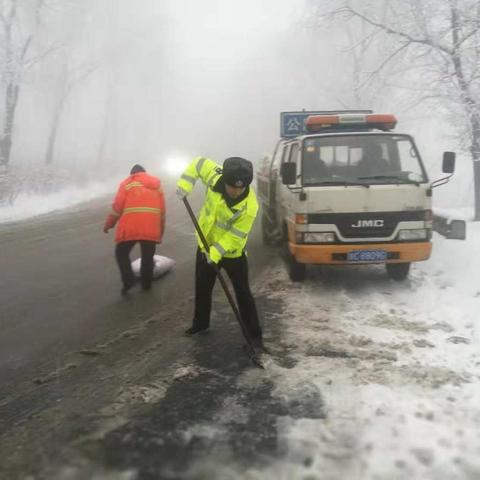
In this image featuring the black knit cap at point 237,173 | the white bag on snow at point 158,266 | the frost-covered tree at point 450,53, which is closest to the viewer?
the black knit cap at point 237,173

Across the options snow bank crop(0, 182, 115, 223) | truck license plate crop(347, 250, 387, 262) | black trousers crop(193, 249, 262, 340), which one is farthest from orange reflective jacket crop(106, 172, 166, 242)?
snow bank crop(0, 182, 115, 223)

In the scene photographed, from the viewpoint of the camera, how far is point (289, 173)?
23.8 feet

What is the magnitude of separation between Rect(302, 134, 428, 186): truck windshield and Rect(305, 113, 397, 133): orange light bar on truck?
24.0 inches

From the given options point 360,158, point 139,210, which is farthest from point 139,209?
point 360,158

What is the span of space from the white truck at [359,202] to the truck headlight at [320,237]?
1 cm

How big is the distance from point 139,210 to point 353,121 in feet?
12.1

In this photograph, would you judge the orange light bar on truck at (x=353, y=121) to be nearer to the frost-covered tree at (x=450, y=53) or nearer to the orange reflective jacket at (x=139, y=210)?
the orange reflective jacket at (x=139, y=210)

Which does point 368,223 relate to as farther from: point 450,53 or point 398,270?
point 450,53

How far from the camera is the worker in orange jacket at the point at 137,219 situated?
23.4 ft

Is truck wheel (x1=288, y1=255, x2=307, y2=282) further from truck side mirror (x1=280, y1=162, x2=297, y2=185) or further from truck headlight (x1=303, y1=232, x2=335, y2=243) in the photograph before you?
truck side mirror (x1=280, y1=162, x2=297, y2=185)

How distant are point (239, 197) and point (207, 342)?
153cm

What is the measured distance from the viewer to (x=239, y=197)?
5188 millimetres

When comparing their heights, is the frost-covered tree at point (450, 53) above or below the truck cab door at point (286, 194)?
above

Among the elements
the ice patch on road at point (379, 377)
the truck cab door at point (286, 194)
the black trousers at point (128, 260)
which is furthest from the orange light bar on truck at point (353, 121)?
the black trousers at point (128, 260)
